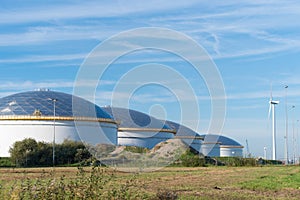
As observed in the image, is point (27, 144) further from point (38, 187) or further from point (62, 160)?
point (38, 187)

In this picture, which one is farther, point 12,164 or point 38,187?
point 12,164

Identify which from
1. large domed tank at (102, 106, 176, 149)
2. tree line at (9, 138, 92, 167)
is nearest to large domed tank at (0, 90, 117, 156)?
tree line at (9, 138, 92, 167)

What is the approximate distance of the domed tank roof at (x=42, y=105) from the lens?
8456 cm

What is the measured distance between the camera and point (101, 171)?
446 inches

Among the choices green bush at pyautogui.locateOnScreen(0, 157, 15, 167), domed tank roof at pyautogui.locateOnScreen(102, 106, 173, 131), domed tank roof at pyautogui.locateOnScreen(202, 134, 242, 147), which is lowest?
green bush at pyautogui.locateOnScreen(0, 157, 15, 167)

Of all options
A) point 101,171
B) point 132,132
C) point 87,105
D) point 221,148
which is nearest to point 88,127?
point 87,105

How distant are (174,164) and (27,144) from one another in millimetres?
21103

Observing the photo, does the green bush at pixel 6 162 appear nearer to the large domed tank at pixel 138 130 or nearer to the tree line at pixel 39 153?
the tree line at pixel 39 153

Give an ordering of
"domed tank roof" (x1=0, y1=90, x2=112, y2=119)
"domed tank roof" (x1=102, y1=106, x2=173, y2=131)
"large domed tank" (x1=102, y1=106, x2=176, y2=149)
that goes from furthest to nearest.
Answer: "large domed tank" (x1=102, y1=106, x2=176, y2=149) → "domed tank roof" (x1=102, y1=106, x2=173, y2=131) → "domed tank roof" (x1=0, y1=90, x2=112, y2=119)

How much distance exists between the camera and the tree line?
240ft

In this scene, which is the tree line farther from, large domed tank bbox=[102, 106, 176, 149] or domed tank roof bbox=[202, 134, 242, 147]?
domed tank roof bbox=[202, 134, 242, 147]

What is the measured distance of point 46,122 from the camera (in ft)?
274

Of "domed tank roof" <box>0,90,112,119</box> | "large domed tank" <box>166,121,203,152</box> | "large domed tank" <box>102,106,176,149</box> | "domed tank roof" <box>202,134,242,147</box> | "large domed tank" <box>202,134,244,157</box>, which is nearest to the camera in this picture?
"domed tank roof" <box>0,90,112,119</box>

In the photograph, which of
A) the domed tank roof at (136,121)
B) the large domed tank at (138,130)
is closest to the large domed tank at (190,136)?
the large domed tank at (138,130)
